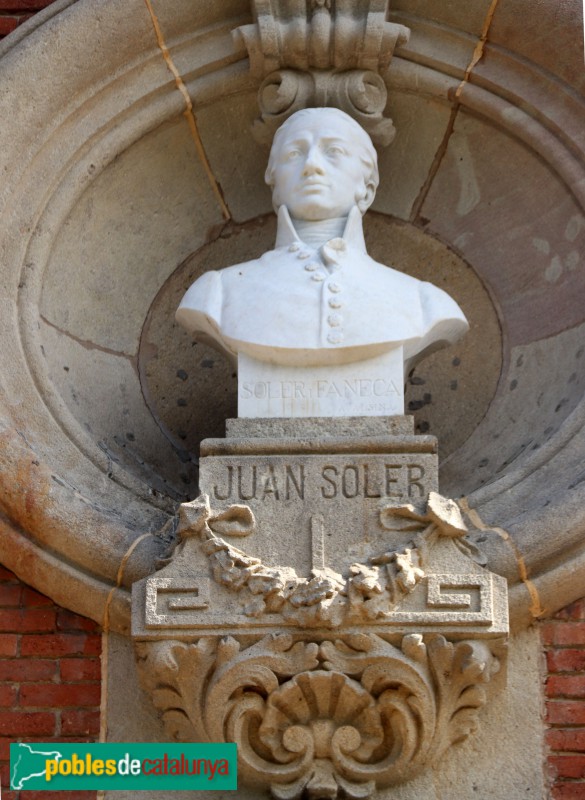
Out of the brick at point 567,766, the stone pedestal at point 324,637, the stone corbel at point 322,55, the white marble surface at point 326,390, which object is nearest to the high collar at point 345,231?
the white marble surface at point 326,390

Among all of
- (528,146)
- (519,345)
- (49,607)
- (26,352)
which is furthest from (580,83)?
(49,607)

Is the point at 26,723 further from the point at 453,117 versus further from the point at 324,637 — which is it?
the point at 453,117

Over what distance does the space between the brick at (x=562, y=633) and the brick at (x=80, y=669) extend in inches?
51.1

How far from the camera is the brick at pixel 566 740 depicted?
5863 millimetres

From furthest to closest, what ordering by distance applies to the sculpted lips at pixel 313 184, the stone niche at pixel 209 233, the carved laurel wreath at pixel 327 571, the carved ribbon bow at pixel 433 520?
the sculpted lips at pixel 313 184 < the stone niche at pixel 209 233 < the carved ribbon bow at pixel 433 520 < the carved laurel wreath at pixel 327 571

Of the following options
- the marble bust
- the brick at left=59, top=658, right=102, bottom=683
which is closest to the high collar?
the marble bust

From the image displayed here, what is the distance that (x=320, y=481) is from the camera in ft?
19.5

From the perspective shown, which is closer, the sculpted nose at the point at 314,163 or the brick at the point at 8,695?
the brick at the point at 8,695

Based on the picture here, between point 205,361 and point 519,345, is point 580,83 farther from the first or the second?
point 205,361

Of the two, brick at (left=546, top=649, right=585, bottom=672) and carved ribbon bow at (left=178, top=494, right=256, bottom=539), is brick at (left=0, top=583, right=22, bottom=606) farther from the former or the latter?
brick at (left=546, top=649, right=585, bottom=672)

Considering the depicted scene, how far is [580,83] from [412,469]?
1.67 m

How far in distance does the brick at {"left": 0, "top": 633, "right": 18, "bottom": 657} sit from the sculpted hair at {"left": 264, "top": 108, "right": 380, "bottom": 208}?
1.73 m

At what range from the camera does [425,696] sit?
572 cm
